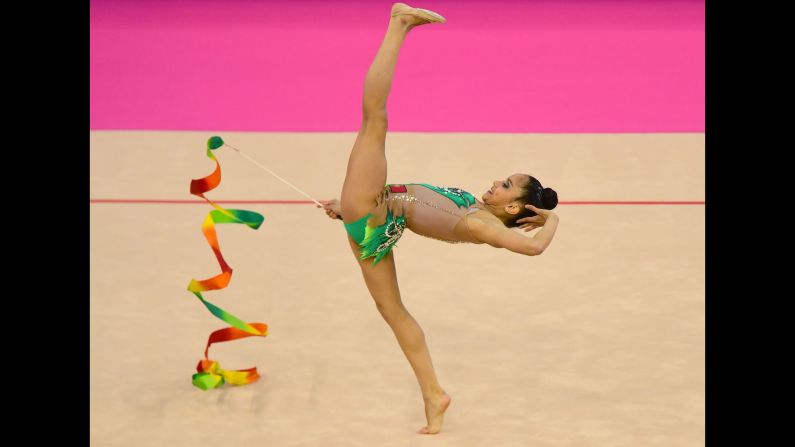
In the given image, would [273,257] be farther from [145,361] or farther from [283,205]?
[145,361]

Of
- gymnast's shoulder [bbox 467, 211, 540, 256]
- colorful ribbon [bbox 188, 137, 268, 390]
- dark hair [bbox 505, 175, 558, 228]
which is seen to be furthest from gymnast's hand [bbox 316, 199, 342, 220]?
dark hair [bbox 505, 175, 558, 228]

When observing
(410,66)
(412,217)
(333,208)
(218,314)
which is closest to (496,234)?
(412,217)

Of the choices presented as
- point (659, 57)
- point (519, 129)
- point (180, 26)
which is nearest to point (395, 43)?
point (519, 129)

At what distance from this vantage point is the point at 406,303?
5.11 m

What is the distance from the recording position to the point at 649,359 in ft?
14.9

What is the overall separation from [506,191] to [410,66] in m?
4.48

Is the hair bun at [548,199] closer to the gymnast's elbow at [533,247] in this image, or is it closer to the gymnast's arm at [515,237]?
the gymnast's arm at [515,237]

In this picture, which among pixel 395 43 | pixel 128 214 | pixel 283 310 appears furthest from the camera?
pixel 128 214

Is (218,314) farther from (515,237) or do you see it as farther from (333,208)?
(515,237)

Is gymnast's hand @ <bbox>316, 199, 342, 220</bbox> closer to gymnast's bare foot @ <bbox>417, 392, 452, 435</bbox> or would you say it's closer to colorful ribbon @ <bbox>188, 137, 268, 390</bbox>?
colorful ribbon @ <bbox>188, 137, 268, 390</bbox>

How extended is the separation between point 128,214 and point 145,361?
167 cm

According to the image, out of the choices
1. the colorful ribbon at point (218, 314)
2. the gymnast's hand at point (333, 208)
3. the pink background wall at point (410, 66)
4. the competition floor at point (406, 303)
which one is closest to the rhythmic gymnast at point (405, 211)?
the gymnast's hand at point (333, 208)

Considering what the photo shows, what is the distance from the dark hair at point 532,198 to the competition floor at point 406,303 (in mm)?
750

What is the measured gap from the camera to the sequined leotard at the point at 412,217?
12.6 feet
